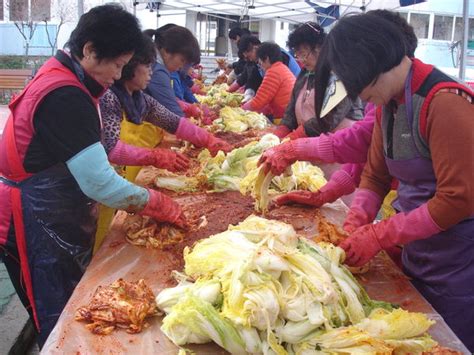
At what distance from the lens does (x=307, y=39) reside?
5016mm

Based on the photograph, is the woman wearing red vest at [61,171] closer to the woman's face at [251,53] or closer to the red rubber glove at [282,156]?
the red rubber glove at [282,156]

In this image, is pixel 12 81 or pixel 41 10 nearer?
pixel 12 81

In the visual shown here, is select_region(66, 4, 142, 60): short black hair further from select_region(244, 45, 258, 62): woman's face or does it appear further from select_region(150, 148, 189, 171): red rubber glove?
select_region(244, 45, 258, 62): woman's face

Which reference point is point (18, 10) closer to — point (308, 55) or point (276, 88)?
point (276, 88)

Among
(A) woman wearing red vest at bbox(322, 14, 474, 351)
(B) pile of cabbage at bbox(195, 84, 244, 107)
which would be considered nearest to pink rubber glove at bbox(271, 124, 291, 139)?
(A) woman wearing red vest at bbox(322, 14, 474, 351)

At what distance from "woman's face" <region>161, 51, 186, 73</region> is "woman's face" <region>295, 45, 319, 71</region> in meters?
1.19

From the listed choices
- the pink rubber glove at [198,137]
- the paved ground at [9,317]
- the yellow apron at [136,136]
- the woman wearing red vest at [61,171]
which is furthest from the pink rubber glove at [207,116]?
the woman wearing red vest at [61,171]

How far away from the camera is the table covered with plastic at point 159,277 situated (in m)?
1.85

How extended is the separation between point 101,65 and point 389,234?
1.64 meters

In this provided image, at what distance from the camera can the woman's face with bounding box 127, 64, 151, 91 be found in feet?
11.9

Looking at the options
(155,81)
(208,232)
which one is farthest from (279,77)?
(208,232)

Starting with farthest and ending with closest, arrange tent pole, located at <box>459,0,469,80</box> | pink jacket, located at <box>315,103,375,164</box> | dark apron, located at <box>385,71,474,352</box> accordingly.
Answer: tent pole, located at <box>459,0,469,80</box>, pink jacket, located at <box>315,103,375,164</box>, dark apron, located at <box>385,71,474,352</box>

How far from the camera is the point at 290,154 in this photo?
310 centimetres

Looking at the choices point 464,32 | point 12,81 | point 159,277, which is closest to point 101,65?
point 159,277
